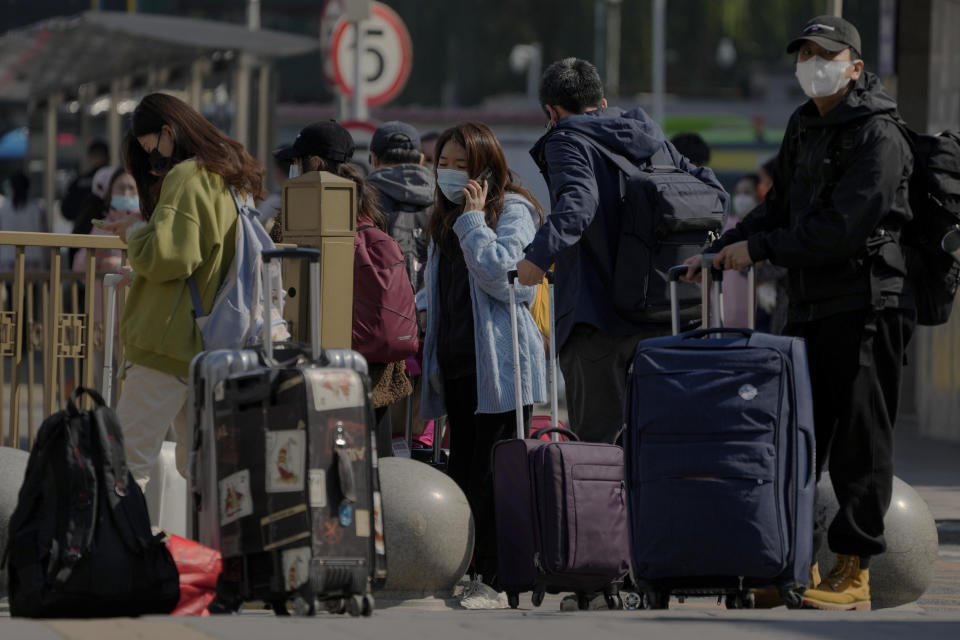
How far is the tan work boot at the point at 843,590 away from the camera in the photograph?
22.0ft

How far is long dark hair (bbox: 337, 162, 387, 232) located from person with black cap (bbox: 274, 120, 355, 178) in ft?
0.15

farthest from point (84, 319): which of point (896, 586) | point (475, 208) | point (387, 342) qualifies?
point (896, 586)

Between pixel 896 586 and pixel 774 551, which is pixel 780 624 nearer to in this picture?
pixel 774 551

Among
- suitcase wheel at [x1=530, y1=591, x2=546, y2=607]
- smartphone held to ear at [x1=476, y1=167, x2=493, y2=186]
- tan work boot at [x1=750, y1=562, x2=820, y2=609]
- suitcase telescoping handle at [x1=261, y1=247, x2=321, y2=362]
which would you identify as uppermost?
smartphone held to ear at [x1=476, y1=167, x2=493, y2=186]

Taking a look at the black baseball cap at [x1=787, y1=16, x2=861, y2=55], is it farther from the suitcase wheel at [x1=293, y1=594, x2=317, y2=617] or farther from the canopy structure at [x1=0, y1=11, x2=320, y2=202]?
the canopy structure at [x1=0, y1=11, x2=320, y2=202]

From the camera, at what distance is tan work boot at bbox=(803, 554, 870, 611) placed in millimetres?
6699

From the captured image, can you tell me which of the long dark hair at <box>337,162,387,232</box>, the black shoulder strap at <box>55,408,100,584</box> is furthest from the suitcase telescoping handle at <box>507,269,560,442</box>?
the black shoulder strap at <box>55,408,100,584</box>

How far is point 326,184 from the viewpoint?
7688mm

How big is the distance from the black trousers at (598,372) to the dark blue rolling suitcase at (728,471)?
1.18 m

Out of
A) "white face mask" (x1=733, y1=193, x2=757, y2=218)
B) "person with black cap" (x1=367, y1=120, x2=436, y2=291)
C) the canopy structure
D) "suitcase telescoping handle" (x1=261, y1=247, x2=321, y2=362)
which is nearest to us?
"suitcase telescoping handle" (x1=261, y1=247, x2=321, y2=362)

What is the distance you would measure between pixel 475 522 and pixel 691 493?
1783 millimetres

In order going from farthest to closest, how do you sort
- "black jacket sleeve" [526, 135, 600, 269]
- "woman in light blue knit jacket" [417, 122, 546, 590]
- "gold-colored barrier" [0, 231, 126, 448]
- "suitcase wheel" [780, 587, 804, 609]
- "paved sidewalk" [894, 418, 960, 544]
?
"paved sidewalk" [894, 418, 960, 544]
"gold-colored barrier" [0, 231, 126, 448]
"woman in light blue knit jacket" [417, 122, 546, 590]
"black jacket sleeve" [526, 135, 600, 269]
"suitcase wheel" [780, 587, 804, 609]

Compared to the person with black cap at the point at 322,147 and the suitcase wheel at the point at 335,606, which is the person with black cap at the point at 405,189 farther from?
the suitcase wheel at the point at 335,606

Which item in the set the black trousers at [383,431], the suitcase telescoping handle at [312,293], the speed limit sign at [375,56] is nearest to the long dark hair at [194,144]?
the suitcase telescoping handle at [312,293]
